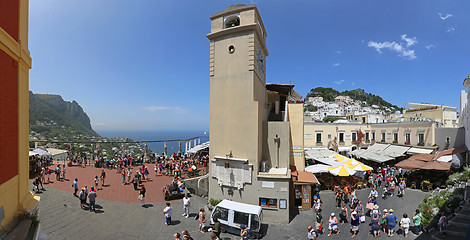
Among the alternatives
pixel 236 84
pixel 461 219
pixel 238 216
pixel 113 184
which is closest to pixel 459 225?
pixel 461 219

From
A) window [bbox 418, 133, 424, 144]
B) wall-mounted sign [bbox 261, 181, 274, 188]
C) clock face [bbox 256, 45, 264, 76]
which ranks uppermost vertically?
clock face [bbox 256, 45, 264, 76]

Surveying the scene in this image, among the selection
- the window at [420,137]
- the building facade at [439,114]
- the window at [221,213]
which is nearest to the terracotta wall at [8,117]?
the window at [221,213]

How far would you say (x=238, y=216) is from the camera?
11516 millimetres

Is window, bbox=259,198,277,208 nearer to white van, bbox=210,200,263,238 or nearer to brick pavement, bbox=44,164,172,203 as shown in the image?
white van, bbox=210,200,263,238

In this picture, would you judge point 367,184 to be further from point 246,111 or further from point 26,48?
point 26,48

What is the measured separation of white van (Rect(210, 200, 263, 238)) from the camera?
11000 millimetres

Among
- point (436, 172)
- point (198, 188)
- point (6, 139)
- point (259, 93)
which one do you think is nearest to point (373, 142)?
point (436, 172)

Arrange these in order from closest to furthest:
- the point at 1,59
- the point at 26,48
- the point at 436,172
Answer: the point at 1,59, the point at 26,48, the point at 436,172

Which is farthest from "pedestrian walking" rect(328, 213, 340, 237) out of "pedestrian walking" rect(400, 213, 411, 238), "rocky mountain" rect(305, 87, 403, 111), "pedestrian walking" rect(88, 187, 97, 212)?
"rocky mountain" rect(305, 87, 403, 111)

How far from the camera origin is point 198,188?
16.2m

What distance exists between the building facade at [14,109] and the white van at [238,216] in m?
8.37

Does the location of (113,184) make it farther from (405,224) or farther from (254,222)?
(405,224)

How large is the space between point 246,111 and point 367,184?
15.1 meters

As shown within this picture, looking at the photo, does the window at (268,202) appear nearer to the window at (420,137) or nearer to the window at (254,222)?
the window at (254,222)
